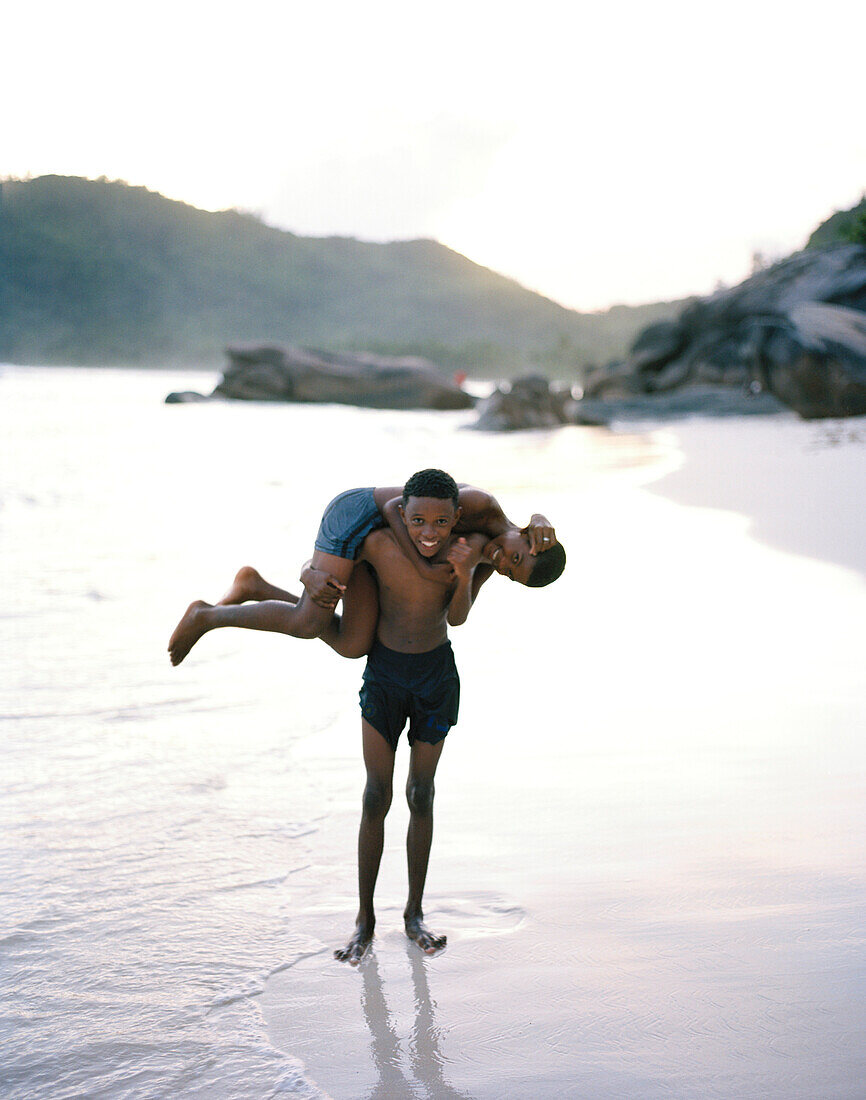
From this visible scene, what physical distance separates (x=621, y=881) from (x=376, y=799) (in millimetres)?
1017

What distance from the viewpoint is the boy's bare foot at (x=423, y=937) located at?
136 inches

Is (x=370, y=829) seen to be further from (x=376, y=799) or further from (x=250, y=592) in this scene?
(x=250, y=592)

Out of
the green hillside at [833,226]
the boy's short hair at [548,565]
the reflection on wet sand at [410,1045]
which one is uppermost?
the green hillside at [833,226]

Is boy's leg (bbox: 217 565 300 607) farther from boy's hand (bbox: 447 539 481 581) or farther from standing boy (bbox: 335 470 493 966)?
boy's hand (bbox: 447 539 481 581)

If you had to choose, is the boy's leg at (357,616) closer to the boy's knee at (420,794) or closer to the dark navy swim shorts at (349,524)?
the dark navy swim shorts at (349,524)

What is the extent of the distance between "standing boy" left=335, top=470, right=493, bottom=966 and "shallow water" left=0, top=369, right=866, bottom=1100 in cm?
19

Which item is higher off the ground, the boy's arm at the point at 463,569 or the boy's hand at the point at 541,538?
the boy's hand at the point at 541,538

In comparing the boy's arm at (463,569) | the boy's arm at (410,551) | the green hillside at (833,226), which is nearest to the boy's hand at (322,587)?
the boy's arm at (410,551)

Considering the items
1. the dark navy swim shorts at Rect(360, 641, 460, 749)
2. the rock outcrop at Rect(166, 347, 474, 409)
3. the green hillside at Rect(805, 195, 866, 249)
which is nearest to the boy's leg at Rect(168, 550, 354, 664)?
the dark navy swim shorts at Rect(360, 641, 460, 749)

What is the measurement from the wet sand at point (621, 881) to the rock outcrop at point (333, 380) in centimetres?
5258

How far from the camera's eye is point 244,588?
11.7 feet

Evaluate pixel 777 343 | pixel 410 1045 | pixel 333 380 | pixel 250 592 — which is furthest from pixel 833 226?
pixel 410 1045

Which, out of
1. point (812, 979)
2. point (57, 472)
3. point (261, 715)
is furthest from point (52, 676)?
point (57, 472)

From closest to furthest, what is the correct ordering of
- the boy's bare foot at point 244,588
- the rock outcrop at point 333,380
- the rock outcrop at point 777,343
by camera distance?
the boy's bare foot at point 244,588
the rock outcrop at point 777,343
the rock outcrop at point 333,380
